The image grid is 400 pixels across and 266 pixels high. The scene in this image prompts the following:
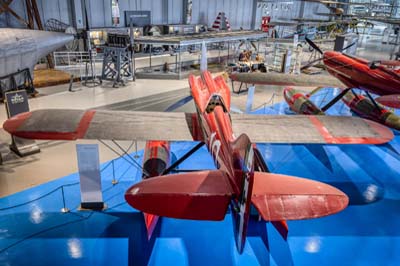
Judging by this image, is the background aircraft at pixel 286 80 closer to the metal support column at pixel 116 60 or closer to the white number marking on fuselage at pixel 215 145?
the white number marking on fuselage at pixel 215 145

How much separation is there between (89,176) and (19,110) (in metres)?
3.82

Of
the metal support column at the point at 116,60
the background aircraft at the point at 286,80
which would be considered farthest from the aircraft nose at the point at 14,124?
the metal support column at the point at 116,60

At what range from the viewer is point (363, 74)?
927 centimetres

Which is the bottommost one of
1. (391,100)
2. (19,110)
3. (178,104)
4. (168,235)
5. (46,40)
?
(168,235)

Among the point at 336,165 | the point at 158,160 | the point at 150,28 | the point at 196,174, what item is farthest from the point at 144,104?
the point at 150,28

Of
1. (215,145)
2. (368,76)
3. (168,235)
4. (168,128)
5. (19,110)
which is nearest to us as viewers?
(215,145)

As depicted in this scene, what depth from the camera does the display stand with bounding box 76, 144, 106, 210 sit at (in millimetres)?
5738

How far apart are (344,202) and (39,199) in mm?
6003

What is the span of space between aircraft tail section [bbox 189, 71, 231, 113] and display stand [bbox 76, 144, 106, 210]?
2.23 meters

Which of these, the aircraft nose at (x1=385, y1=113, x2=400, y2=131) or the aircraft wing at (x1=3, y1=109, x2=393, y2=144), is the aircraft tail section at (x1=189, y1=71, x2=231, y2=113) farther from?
the aircraft nose at (x1=385, y1=113, x2=400, y2=131)

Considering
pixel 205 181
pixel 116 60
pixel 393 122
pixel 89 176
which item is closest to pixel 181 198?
pixel 205 181

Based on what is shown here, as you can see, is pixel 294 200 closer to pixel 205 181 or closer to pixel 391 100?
pixel 205 181

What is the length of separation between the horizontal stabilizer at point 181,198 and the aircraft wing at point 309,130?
2.41 m

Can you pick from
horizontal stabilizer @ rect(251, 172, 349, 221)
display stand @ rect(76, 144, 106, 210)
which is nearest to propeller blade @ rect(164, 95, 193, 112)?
display stand @ rect(76, 144, 106, 210)
